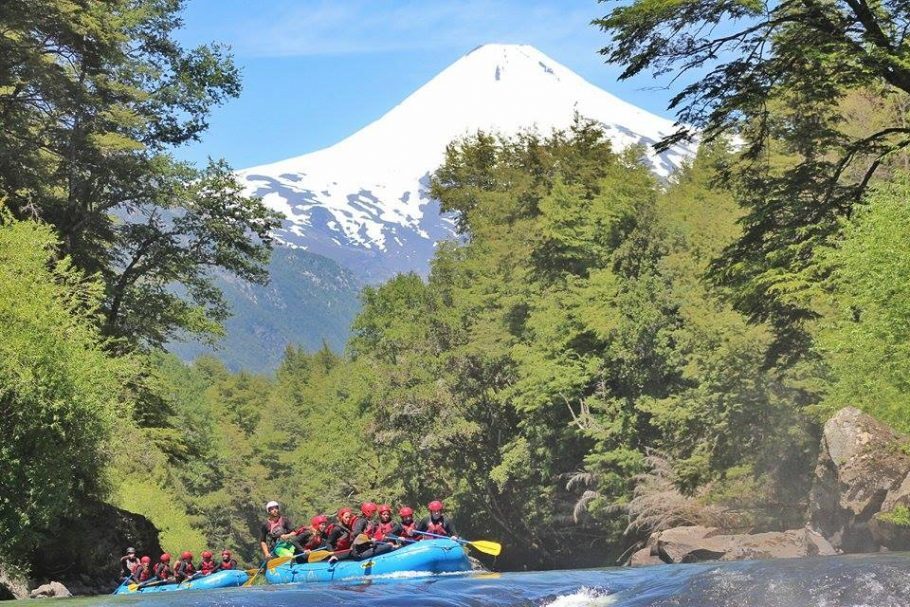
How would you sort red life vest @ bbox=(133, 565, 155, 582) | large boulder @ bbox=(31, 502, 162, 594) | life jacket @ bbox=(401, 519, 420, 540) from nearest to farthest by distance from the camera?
life jacket @ bbox=(401, 519, 420, 540) < red life vest @ bbox=(133, 565, 155, 582) < large boulder @ bbox=(31, 502, 162, 594)

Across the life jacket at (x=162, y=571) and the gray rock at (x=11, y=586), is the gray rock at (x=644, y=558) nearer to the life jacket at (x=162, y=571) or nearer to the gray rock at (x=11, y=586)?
the life jacket at (x=162, y=571)

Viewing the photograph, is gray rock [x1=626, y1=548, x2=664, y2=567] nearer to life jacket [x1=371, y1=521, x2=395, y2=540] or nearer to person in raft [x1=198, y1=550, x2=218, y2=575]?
person in raft [x1=198, y1=550, x2=218, y2=575]

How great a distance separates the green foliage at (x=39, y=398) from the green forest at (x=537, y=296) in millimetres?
75

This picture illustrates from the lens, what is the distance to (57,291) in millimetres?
31969

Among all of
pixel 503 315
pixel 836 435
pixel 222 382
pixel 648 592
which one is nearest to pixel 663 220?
pixel 503 315

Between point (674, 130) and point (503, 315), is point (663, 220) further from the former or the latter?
point (674, 130)

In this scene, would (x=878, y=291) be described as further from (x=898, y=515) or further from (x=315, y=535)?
(x=315, y=535)

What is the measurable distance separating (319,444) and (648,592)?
78.8 m

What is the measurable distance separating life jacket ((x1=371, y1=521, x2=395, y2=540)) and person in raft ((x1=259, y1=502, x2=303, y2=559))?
3.07 meters

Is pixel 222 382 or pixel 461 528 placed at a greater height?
pixel 222 382

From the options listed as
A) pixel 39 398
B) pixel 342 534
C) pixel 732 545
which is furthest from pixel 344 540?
pixel 732 545

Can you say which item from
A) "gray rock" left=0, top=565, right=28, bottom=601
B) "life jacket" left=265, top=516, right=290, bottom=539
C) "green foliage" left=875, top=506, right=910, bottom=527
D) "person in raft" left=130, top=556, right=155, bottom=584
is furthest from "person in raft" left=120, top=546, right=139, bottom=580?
"green foliage" left=875, top=506, right=910, bottom=527

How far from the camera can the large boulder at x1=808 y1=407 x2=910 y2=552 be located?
30.5 metres

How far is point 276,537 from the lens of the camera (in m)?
31.0
